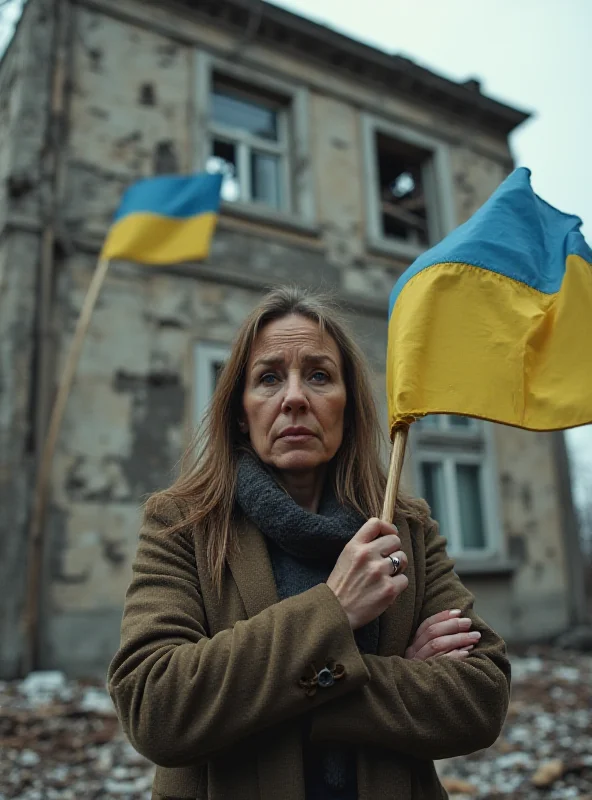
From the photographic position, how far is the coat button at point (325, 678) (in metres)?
1.30

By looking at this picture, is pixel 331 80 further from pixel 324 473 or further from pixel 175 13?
pixel 324 473

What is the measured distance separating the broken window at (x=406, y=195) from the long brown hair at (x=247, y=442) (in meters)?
7.68

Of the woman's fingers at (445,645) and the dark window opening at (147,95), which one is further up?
the dark window opening at (147,95)

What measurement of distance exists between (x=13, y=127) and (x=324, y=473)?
6.05m

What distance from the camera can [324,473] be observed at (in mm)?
1821

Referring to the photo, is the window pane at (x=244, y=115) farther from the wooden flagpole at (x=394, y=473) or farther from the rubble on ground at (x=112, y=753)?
the wooden flagpole at (x=394, y=473)

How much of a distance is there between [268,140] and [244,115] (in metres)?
0.40

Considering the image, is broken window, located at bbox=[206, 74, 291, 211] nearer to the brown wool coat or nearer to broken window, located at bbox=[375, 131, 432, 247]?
broken window, located at bbox=[375, 131, 432, 247]

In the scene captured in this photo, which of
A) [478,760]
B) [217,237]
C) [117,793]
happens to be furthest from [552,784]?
[217,237]

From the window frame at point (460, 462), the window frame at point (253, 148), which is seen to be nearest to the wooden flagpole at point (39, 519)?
the window frame at point (253, 148)

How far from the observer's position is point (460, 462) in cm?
835

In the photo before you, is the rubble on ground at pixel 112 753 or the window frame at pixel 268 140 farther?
the window frame at pixel 268 140

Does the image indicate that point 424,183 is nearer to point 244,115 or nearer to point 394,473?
point 244,115

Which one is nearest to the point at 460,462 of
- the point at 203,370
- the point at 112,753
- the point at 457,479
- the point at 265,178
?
the point at 457,479
